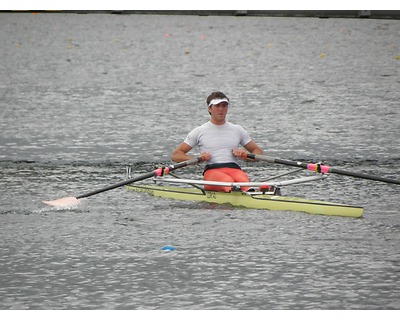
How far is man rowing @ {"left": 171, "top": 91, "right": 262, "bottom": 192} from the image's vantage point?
10.0m

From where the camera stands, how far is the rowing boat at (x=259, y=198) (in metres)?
9.32

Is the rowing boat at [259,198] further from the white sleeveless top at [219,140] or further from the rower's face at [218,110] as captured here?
the rower's face at [218,110]

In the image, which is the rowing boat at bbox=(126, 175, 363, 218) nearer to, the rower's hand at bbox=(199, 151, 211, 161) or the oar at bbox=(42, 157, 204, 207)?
the oar at bbox=(42, 157, 204, 207)

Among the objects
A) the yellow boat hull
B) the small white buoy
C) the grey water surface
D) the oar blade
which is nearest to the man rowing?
the yellow boat hull

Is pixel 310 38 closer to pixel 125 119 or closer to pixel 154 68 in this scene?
pixel 154 68

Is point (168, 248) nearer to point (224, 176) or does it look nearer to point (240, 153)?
point (224, 176)

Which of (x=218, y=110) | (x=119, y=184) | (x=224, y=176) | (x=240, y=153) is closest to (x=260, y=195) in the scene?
(x=224, y=176)

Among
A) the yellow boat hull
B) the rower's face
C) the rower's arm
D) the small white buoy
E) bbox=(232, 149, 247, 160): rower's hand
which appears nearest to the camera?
the small white buoy

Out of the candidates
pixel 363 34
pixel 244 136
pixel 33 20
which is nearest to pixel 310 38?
pixel 363 34

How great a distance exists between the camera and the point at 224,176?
9922 mm

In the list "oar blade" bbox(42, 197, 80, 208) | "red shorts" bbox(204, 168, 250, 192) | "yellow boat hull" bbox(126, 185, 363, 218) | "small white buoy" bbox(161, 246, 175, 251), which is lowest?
"small white buoy" bbox(161, 246, 175, 251)

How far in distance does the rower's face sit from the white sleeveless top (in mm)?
88

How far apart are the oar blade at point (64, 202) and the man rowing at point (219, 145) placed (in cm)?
107

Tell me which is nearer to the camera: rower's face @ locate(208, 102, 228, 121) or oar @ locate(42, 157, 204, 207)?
oar @ locate(42, 157, 204, 207)
